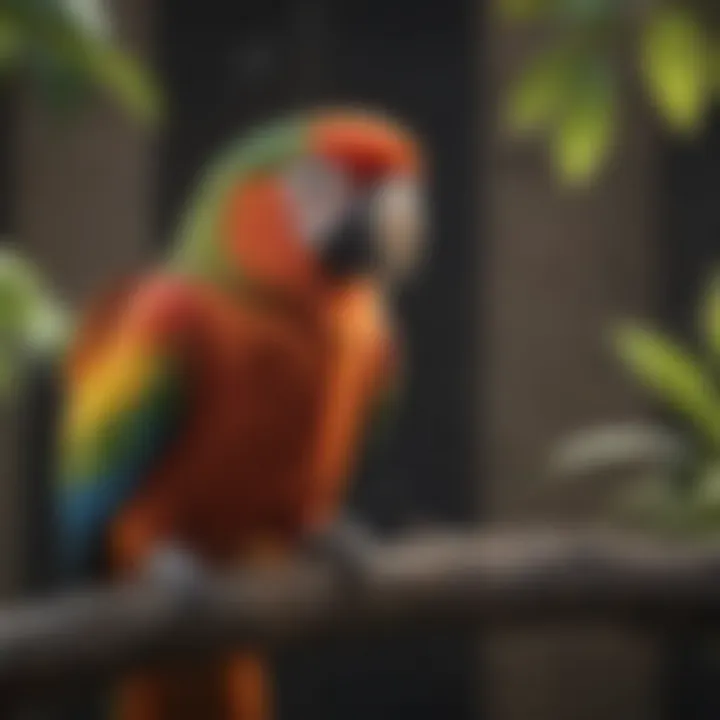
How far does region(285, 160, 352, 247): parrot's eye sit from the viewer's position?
26.0 inches

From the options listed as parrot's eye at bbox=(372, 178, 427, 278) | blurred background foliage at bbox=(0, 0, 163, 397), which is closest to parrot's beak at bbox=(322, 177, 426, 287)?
parrot's eye at bbox=(372, 178, 427, 278)

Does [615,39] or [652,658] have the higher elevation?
[615,39]

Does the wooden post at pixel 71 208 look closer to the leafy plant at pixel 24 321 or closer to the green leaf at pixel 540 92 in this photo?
the leafy plant at pixel 24 321

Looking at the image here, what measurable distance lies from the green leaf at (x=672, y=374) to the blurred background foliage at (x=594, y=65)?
0.29 feet

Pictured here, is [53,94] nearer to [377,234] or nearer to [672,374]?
[377,234]

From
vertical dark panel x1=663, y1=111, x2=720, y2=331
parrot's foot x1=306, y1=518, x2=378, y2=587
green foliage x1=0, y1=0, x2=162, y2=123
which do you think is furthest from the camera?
vertical dark panel x1=663, y1=111, x2=720, y2=331

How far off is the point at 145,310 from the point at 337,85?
0.50 feet

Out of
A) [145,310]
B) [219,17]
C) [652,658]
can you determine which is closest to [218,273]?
[145,310]

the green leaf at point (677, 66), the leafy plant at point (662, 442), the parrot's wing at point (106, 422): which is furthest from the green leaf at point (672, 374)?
the parrot's wing at point (106, 422)

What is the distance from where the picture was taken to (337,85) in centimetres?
72

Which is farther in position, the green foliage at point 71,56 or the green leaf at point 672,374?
the green leaf at point 672,374

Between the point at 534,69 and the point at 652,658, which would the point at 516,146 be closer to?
the point at 534,69

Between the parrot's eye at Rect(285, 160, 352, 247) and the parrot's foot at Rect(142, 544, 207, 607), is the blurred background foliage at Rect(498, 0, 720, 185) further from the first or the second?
the parrot's foot at Rect(142, 544, 207, 607)

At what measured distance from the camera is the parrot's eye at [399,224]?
2.20ft
